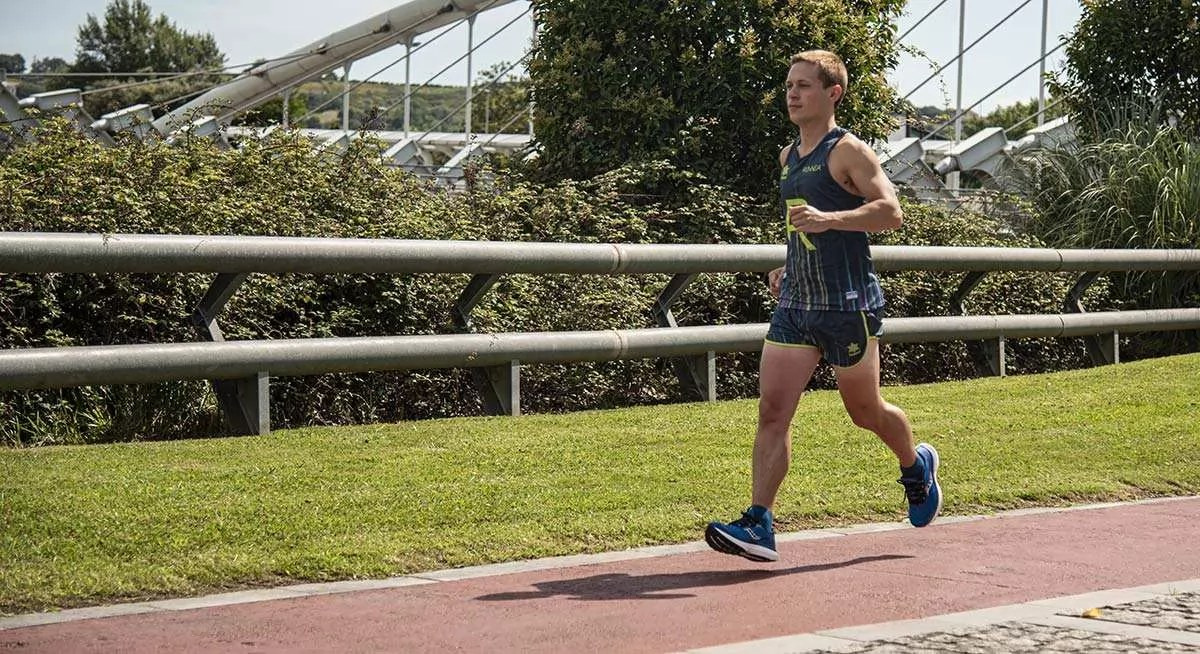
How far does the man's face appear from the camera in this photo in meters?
6.12

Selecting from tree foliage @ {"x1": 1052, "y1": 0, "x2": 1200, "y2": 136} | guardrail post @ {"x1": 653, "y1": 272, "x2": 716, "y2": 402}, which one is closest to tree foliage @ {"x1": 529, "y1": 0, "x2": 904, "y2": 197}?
guardrail post @ {"x1": 653, "y1": 272, "x2": 716, "y2": 402}

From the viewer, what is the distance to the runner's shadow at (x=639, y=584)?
525 centimetres

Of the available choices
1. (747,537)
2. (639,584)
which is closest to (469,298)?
(747,537)

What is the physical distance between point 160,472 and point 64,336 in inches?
57.5

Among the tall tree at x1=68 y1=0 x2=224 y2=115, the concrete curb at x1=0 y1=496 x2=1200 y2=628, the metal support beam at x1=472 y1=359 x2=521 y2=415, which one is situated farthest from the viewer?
the tall tree at x1=68 y1=0 x2=224 y2=115

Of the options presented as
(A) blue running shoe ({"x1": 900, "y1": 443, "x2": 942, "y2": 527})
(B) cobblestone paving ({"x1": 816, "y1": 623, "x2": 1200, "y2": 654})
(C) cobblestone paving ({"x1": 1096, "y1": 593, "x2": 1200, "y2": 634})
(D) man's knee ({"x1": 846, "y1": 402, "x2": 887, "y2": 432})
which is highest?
(D) man's knee ({"x1": 846, "y1": 402, "x2": 887, "y2": 432})

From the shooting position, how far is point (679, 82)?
14.6 meters

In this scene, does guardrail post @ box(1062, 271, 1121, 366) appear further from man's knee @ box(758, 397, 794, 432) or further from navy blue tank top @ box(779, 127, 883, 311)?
man's knee @ box(758, 397, 794, 432)

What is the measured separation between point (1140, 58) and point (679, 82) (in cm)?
788

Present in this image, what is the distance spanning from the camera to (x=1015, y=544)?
6355 millimetres

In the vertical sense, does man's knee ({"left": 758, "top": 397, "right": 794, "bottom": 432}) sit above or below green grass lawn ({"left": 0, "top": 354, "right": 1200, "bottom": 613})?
above

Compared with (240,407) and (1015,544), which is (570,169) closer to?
(240,407)

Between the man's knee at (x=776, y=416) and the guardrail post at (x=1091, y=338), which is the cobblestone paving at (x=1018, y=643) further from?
the guardrail post at (x=1091, y=338)

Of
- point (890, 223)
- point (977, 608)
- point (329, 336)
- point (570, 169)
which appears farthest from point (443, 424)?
point (570, 169)
